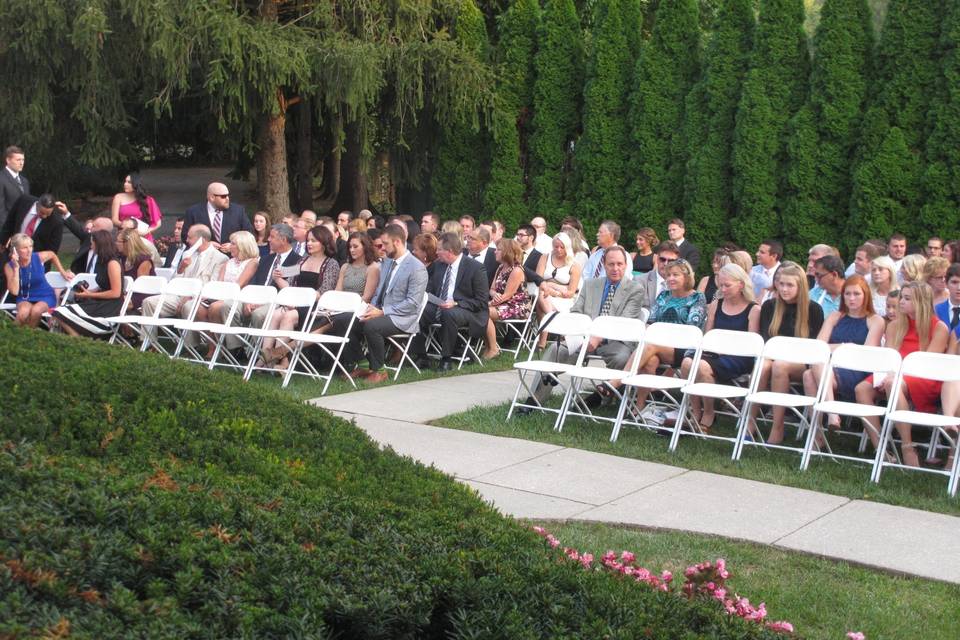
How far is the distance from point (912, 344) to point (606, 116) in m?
9.83

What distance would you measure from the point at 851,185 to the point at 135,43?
10.6 metres

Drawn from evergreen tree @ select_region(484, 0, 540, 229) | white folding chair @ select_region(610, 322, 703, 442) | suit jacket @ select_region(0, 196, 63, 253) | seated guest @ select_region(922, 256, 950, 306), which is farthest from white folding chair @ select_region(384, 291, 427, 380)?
evergreen tree @ select_region(484, 0, 540, 229)

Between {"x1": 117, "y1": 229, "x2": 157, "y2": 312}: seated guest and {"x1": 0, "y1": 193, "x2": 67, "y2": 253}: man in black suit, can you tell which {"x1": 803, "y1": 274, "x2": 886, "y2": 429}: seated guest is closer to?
{"x1": 117, "y1": 229, "x2": 157, "y2": 312}: seated guest

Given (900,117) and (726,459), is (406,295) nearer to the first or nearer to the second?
(726,459)

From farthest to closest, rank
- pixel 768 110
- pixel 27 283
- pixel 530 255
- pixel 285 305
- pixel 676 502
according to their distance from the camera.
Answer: pixel 768 110 → pixel 530 255 → pixel 27 283 → pixel 285 305 → pixel 676 502

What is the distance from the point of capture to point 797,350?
8.37 metres

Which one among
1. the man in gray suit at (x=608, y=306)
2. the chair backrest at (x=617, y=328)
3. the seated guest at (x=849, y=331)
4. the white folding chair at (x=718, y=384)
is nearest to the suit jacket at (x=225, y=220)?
the man in gray suit at (x=608, y=306)

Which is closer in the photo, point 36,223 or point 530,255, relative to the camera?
point 36,223

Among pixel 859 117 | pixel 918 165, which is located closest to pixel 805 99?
pixel 859 117

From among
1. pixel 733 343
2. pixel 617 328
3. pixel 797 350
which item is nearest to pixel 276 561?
pixel 797 350

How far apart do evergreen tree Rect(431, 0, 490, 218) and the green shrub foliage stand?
3189mm

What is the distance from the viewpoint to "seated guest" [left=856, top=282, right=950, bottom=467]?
26.0 feet

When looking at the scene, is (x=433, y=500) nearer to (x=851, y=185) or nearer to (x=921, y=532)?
(x=921, y=532)

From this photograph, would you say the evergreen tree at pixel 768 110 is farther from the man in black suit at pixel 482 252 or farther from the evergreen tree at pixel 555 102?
the man in black suit at pixel 482 252
